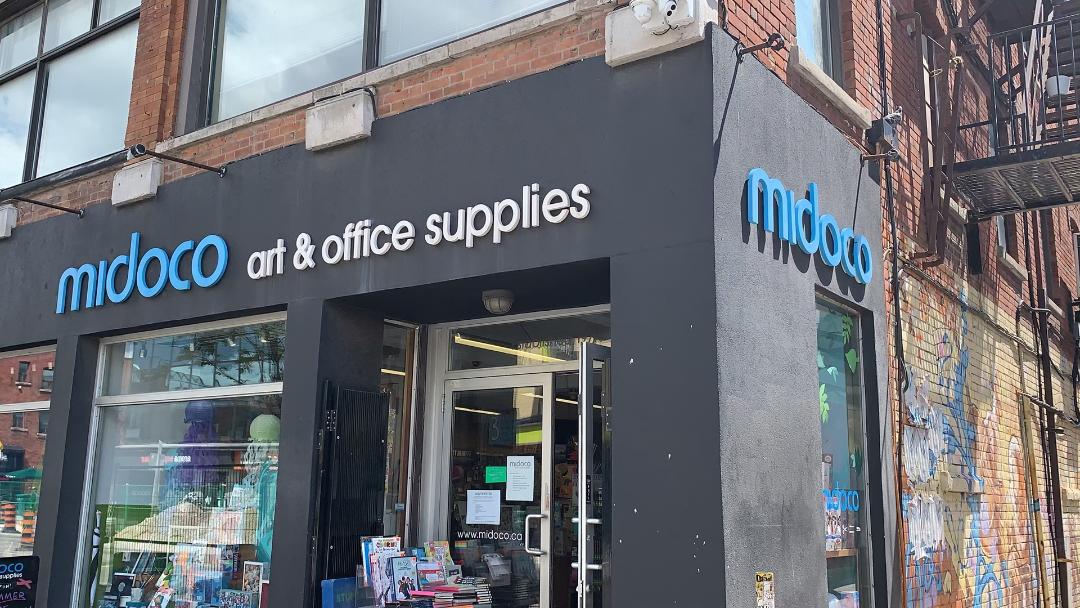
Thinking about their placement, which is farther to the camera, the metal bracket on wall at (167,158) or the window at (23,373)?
the window at (23,373)

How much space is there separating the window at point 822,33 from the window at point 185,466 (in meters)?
4.51

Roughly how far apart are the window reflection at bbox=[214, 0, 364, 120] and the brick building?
30 mm

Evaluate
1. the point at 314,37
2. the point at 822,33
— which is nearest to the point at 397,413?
the point at 314,37

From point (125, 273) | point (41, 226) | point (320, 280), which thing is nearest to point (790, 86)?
point (320, 280)

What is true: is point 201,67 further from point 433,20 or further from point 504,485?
point 504,485

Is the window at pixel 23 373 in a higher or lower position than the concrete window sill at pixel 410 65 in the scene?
lower

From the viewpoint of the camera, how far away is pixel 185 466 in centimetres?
771

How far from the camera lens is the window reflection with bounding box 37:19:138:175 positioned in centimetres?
930

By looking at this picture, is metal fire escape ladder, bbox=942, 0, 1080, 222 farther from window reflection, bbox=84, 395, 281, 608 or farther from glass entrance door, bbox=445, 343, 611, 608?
window reflection, bbox=84, 395, 281, 608

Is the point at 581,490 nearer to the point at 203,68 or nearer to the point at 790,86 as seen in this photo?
the point at 790,86

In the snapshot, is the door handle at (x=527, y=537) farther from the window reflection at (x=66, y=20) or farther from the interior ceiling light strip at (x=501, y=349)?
the window reflection at (x=66, y=20)

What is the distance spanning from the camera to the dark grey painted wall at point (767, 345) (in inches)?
197

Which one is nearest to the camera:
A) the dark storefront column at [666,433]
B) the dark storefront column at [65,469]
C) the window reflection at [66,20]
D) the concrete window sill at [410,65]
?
the dark storefront column at [666,433]

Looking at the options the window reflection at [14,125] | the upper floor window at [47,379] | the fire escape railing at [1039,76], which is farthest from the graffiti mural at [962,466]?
the window reflection at [14,125]
